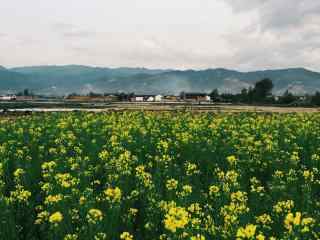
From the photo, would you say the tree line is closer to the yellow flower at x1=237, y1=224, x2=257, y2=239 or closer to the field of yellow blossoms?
→ the field of yellow blossoms

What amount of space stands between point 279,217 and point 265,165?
7.05 metres

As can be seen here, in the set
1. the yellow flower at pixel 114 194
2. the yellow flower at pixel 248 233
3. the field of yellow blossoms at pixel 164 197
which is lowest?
the field of yellow blossoms at pixel 164 197

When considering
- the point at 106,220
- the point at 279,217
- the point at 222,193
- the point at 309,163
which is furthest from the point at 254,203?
the point at 309,163

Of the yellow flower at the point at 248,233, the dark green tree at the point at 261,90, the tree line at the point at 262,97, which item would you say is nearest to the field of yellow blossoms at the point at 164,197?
the yellow flower at the point at 248,233

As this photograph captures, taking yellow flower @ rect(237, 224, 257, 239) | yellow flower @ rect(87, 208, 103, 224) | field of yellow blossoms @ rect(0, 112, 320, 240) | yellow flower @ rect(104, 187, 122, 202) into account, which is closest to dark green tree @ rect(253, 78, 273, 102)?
field of yellow blossoms @ rect(0, 112, 320, 240)

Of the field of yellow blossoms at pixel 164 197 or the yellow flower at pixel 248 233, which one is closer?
the yellow flower at pixel 248 233

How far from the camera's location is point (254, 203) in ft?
39.4

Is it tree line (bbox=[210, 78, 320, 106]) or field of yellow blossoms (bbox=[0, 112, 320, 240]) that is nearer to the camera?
field of yellow blossoms (bbox=[0, 112, 320, 240])

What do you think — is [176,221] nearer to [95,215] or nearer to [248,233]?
[248,233]

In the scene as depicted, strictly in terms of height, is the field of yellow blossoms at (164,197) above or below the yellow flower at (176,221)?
below

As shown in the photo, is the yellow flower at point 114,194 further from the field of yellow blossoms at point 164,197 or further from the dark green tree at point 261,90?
the dark green tree at point 261,90

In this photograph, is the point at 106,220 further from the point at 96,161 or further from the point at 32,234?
the point at 96,161

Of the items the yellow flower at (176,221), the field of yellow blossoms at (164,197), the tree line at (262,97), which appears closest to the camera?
the yellow flower at (176,221)

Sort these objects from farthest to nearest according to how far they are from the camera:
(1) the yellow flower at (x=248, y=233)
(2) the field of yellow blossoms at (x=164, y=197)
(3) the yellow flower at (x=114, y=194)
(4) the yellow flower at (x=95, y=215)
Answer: (3) the yellow flower at (x=114, y=194) < (4) the yellow flower at (x=95, y=215) < (2) the field of yellow blossoms at (x=164, y=197) < (1) the yellow flower at (x=248, y=233)
